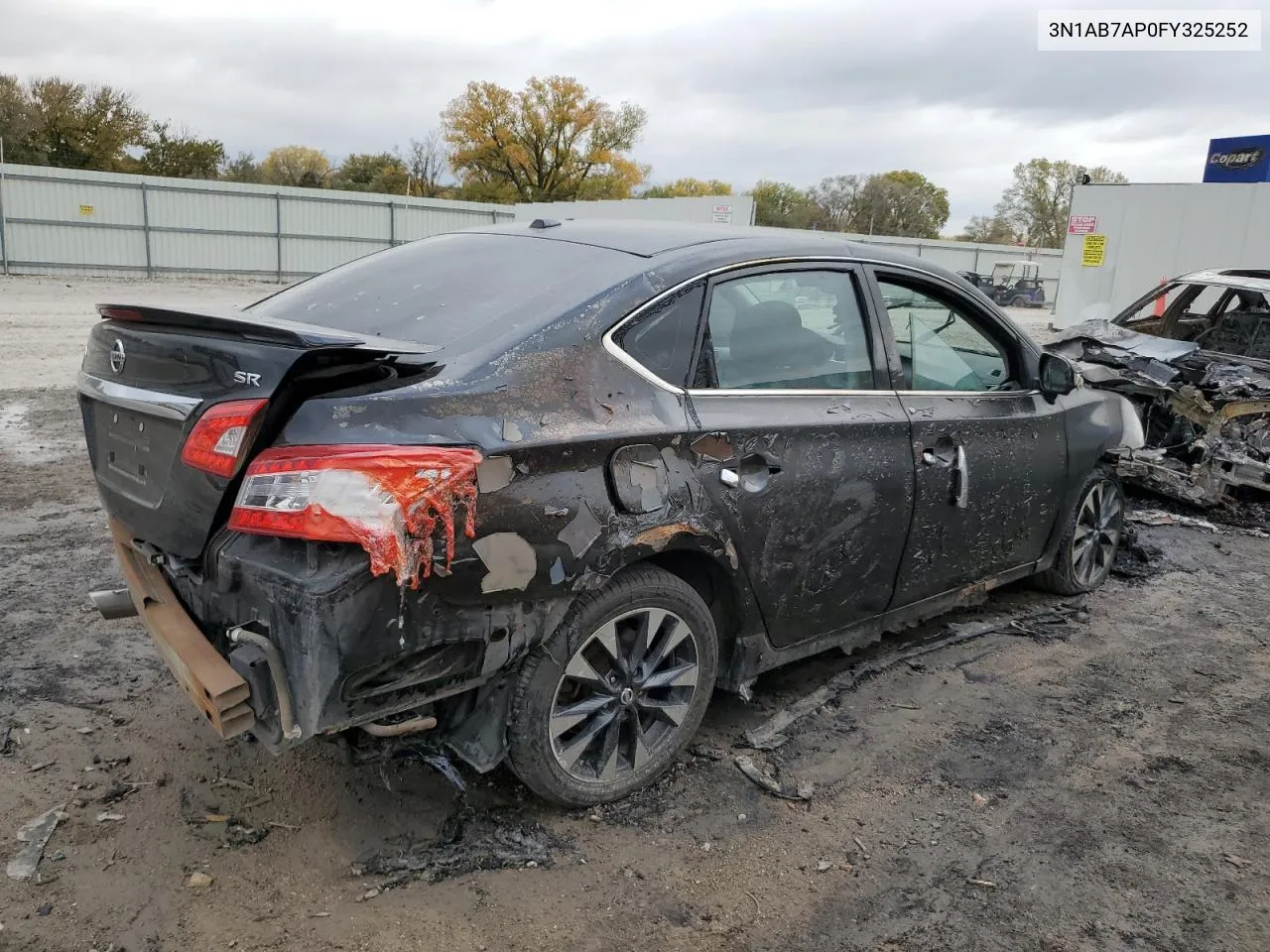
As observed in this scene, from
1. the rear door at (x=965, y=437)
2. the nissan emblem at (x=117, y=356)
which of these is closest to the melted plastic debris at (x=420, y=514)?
the nissan emblem at (x=117, y=356)

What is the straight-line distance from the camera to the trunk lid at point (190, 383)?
2.41 metres

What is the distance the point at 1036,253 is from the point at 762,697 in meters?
46.4

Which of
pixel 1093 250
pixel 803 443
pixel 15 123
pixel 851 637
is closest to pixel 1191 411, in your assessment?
pixel 851 637

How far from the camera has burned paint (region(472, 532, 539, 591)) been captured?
8.03ft

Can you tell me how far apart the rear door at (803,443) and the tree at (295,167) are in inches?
2076

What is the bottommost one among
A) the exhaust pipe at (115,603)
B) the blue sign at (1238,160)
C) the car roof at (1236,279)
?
the exhaust pipe at (115,603)

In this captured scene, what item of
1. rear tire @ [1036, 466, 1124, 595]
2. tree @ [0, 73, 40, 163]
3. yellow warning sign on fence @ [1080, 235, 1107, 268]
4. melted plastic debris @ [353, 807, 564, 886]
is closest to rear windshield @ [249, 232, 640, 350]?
melted plastic debris @ [353, 807, 564, 886]

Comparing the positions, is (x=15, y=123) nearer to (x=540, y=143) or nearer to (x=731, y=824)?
(x=540, y=143)

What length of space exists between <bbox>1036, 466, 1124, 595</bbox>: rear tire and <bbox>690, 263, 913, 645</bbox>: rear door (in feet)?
5.46

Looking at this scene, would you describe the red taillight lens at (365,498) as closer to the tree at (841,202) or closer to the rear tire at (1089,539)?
the rear tire at (1089,539)

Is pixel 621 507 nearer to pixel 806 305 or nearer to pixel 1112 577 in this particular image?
pixel 806 305

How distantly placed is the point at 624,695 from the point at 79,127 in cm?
4972

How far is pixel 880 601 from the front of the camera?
12.1 ft

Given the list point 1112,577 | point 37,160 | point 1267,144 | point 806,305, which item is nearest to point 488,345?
point 806,305
